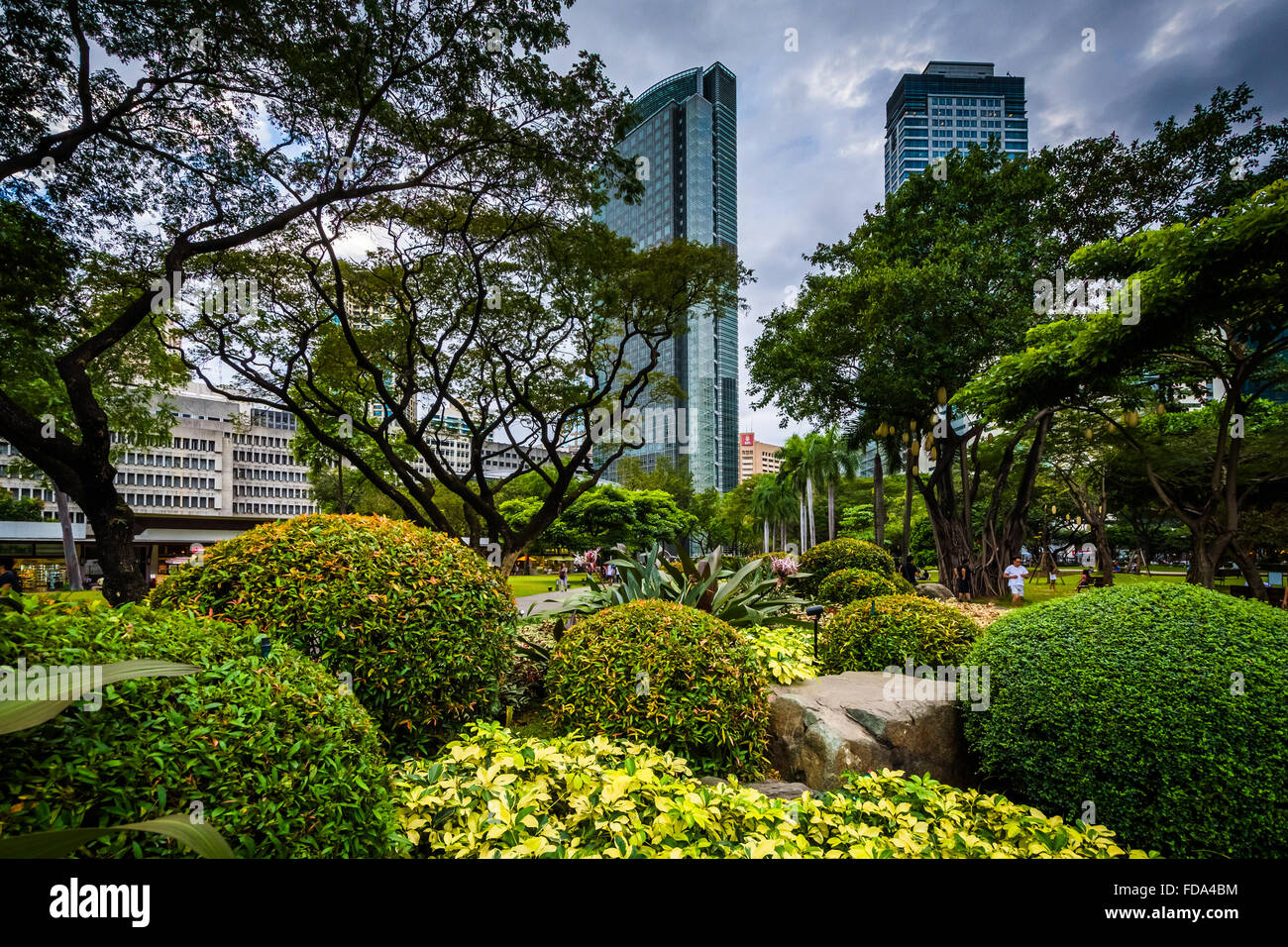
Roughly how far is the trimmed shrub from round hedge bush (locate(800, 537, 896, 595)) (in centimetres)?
562

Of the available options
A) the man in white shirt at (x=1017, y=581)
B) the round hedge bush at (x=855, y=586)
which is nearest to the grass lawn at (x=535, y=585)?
the round hedge bush at (x=855, y=586)

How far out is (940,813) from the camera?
7.84ft

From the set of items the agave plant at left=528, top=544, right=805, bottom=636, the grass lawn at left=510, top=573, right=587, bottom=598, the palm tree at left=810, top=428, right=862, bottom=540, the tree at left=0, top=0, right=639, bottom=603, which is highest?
the tree at left=0, top=0, right=639, bottom=603

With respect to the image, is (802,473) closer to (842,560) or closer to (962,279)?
(962,279)

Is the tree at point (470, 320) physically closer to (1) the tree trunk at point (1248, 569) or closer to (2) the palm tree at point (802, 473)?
(1) the tree trunk at point (1248, 569)

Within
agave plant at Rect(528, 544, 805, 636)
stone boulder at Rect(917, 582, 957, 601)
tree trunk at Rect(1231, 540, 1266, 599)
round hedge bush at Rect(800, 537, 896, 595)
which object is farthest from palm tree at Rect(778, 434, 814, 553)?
agave plant at Rect(528, 544, 805, 636)

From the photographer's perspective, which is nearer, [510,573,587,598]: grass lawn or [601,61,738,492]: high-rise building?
[601,61,738,492]: high-rise building

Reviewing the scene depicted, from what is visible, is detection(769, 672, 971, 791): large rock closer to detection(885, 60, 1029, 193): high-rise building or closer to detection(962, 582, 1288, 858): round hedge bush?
detection(962, 582, 1288, 858): round hedge bush

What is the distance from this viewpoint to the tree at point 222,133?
6.13 metres

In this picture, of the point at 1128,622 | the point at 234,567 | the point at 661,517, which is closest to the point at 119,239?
the point at 234,567

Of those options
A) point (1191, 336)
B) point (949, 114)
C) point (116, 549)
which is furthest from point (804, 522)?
point (116, 549)

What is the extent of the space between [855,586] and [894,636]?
349cm

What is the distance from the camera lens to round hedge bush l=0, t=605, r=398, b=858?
1.18m

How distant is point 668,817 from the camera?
2.04 m
